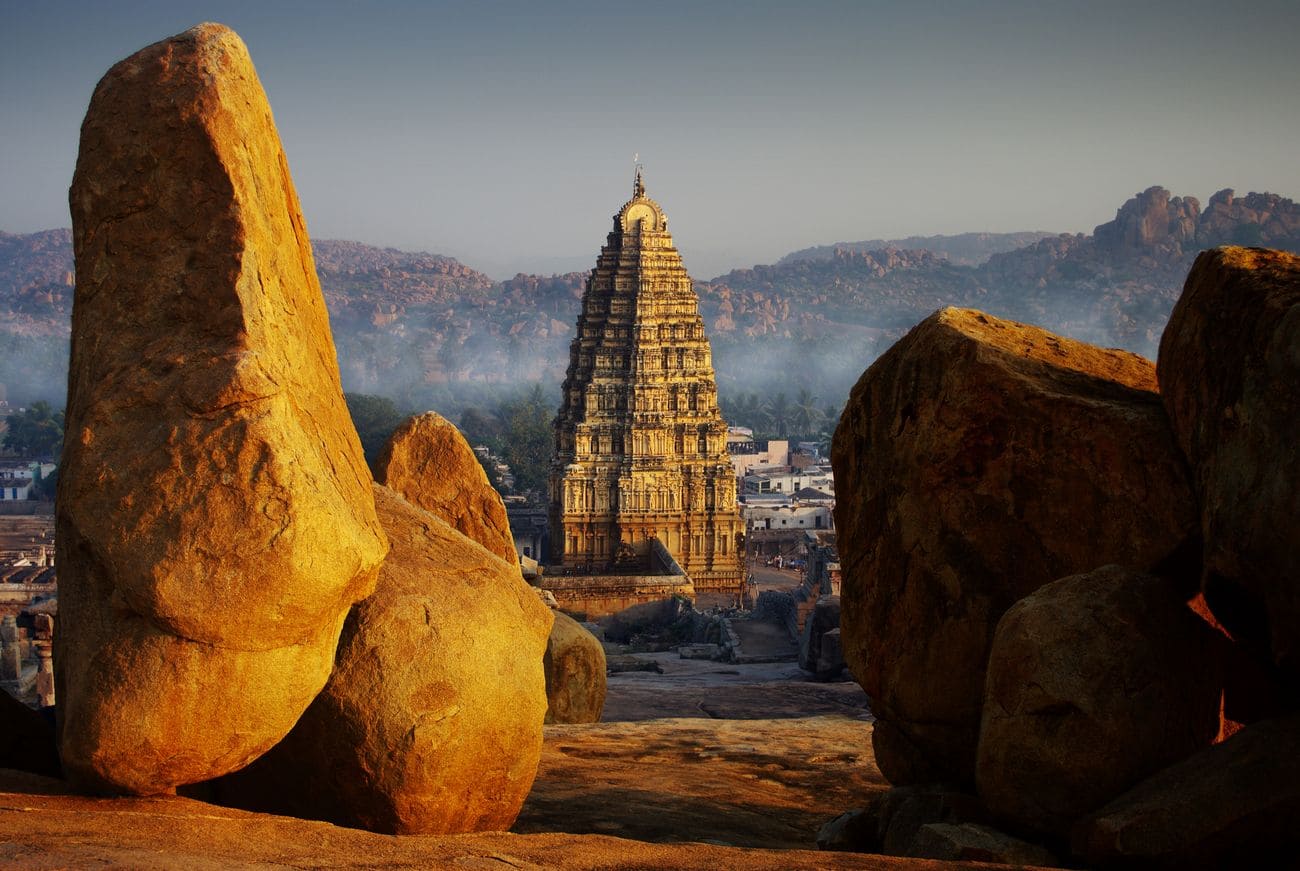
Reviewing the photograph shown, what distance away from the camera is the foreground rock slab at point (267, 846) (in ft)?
15.3

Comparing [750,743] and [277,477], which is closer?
[277,477]

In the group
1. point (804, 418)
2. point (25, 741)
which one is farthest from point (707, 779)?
point (804, 418)

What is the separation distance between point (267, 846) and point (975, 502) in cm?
350

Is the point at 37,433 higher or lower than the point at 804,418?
higher

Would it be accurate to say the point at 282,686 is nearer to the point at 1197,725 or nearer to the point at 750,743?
the point at 1197,725

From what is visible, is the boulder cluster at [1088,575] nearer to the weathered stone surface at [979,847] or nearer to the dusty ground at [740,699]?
the weathered stone surface at [979,847]

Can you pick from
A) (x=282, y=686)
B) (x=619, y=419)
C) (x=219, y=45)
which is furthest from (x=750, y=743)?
(x=619, y=419)

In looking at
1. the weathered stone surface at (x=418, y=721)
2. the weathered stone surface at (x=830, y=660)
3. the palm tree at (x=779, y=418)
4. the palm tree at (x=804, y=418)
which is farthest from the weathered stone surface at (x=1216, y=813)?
the palm tree at (x=804, y=418)

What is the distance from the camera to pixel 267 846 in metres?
4.93

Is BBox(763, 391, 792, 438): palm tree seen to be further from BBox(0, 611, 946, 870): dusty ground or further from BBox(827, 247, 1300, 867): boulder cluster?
BBox(827, 247, 1300, 867): boulder cluster

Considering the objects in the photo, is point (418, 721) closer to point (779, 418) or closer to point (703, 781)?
point (703, 781)

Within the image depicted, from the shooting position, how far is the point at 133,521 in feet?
17.5

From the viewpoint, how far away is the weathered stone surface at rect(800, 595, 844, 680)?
53.2 feet

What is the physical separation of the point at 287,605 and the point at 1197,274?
400cm
